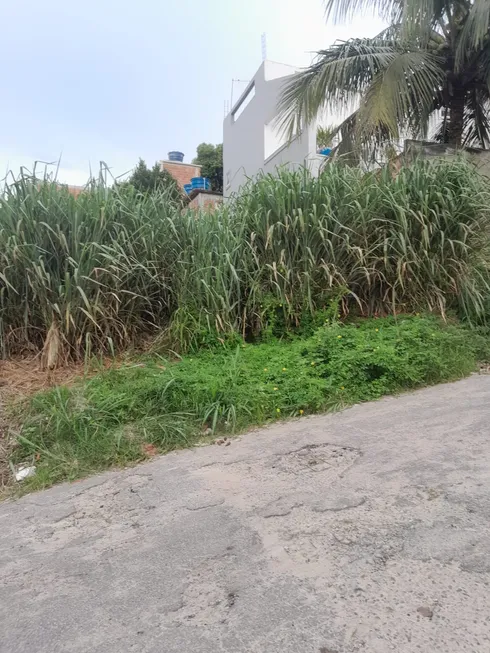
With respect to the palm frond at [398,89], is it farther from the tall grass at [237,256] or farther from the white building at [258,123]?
the white building at [258,123]

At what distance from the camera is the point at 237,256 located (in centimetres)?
469

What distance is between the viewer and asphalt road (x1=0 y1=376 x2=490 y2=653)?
5.33 ft

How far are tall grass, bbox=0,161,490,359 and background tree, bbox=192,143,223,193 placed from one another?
2292 centimetres

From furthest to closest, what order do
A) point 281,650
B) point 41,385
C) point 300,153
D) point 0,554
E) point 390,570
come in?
point 300,153, point 41,385, point 0,554, point 390,570, point 281,650

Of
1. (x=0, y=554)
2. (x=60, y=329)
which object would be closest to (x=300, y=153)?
(x=60, y=329)

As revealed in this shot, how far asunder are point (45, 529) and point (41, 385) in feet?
5.67

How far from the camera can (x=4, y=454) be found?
3.18 m

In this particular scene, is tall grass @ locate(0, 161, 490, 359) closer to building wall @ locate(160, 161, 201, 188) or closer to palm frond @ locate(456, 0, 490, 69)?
palm frond @ locate(456, 0, 490, 69)

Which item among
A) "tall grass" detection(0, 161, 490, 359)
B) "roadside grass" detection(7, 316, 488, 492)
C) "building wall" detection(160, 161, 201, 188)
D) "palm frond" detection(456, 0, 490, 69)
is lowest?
"roadside grass" detection(7, 316, 488, 492)

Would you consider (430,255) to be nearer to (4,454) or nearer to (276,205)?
(276,205)

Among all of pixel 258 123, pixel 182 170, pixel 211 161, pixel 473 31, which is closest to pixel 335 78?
pixel 473 31

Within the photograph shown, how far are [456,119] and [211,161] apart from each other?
22.3m

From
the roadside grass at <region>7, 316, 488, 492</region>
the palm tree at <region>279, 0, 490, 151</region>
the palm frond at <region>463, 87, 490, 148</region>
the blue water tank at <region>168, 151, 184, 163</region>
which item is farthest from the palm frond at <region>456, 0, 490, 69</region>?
the blue water tank at <region>168, 151, 184, 163</region>

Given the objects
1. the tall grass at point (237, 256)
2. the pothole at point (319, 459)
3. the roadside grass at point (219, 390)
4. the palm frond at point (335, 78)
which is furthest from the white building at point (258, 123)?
the pothole at point (319, 459)
